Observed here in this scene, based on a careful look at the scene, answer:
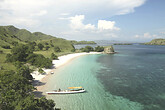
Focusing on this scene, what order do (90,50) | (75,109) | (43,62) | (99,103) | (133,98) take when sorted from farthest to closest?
(90,50), (43,62), (133,98), (99,103), (75,109)

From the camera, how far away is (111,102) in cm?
3291

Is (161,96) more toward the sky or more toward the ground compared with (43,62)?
more toward the ground

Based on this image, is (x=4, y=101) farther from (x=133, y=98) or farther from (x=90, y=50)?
(x=90, y=50)

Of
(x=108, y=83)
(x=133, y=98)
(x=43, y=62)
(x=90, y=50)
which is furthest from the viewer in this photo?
Result: (x=90, y=50)

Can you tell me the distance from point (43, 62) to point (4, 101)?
47200 millimetres

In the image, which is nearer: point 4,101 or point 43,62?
Answer: point 4,101

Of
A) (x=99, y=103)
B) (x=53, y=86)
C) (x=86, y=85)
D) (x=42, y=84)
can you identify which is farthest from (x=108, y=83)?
(x=42, y=84)

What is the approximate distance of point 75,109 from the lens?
96.4 feet

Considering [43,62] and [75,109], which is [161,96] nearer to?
[75,109]

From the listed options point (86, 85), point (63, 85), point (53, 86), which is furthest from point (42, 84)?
point (86, 85)

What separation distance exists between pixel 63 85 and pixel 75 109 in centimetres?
1769

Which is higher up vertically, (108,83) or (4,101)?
(4,101)

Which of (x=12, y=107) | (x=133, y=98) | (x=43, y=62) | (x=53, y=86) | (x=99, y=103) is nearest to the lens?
(x=12, y=107)

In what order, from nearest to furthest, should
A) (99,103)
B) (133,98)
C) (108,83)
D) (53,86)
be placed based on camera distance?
1. (99,103)
2. (133,98)
3. (53,86)
4. (108,83)
